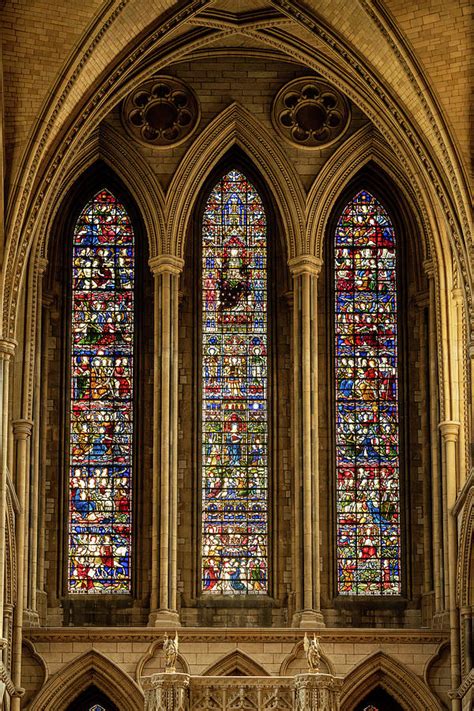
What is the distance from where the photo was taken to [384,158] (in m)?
34.3

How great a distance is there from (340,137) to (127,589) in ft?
27.0

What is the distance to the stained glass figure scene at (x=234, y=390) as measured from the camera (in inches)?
1304

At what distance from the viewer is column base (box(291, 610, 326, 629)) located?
31.6 meters

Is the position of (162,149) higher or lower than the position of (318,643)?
higher

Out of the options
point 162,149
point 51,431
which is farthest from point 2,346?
point 162,149

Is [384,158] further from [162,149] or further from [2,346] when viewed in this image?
[2,346]

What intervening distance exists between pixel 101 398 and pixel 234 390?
2.16 meters

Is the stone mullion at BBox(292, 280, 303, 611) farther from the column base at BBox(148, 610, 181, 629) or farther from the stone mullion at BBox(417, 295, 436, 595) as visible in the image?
the stone mullion at BBox(417, 295, 436, 595)

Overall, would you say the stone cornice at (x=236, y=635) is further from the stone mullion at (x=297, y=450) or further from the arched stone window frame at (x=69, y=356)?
the arched stone window frame at (x=69, y=356)

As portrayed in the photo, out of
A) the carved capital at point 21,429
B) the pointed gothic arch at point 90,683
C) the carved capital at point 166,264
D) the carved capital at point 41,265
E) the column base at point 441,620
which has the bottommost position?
the pointed gothic arch at point 90,683

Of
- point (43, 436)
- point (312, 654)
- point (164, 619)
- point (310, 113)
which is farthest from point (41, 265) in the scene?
point (312, 654)

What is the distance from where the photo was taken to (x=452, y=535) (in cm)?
3136

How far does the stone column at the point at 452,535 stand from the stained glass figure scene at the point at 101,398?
16.8ft

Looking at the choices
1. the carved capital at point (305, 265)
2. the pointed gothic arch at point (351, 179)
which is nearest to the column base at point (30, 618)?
the carved capital at point (305, 265)
